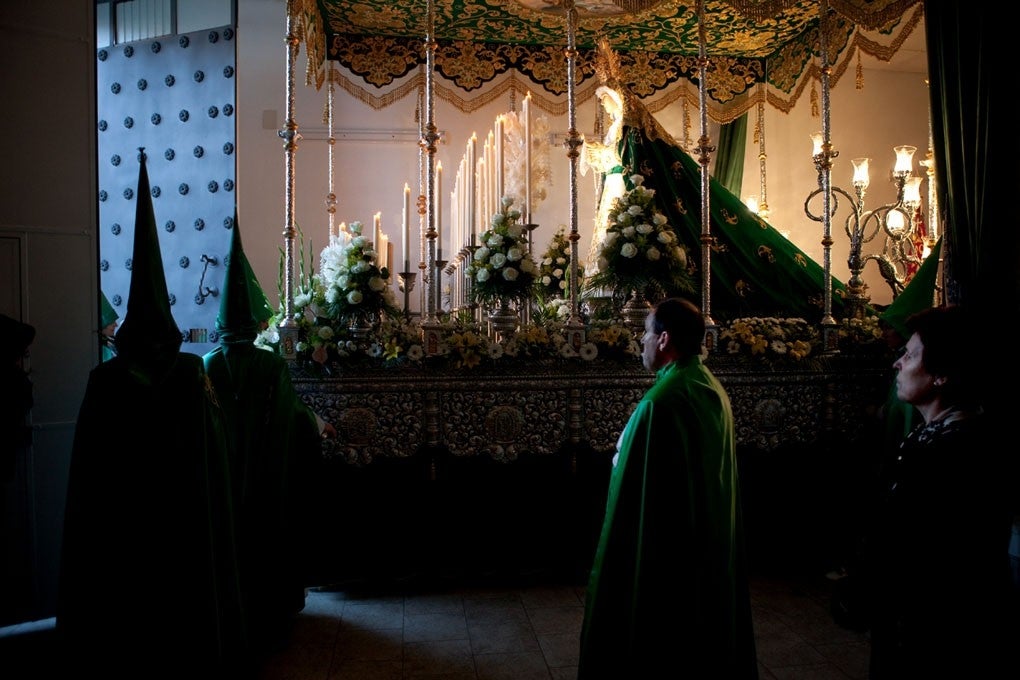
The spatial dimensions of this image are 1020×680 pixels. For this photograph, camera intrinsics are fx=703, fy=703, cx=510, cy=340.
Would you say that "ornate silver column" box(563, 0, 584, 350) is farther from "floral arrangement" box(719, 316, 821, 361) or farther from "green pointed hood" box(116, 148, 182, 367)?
"green pointed hood" box(116, 148, 182, 367)

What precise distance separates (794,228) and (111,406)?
7.70m

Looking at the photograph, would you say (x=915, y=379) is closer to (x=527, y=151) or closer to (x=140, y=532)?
(x=140, y=532)

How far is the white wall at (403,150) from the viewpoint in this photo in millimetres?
7402

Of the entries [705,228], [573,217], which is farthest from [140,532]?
[705,228]

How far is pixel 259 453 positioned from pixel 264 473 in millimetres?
101

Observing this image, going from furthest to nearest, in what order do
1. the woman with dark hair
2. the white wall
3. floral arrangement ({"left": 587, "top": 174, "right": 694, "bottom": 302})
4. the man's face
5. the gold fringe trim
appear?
the white wall < the gold fringe trim < floral arrangement ({"left": 587, "top": 174, "right": 694, "bottom": 302}) < the man's face < the woman with dark hair

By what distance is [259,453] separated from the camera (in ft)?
11.3

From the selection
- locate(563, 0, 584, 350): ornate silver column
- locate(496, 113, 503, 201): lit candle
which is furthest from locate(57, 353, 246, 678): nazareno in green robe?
locate(496, 113, 503, 201): lit candle

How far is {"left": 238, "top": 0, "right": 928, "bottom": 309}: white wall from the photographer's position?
740 cm

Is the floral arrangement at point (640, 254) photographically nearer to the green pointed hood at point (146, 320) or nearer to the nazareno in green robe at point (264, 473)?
the nazareno in green robe at point (264, 473)

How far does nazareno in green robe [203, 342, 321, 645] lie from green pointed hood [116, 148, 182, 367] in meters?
0.65

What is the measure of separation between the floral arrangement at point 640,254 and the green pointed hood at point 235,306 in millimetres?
2140

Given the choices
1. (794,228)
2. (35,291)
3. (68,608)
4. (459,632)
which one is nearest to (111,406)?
(68,608)

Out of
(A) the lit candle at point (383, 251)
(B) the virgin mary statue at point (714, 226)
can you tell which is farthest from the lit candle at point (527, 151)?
(A) the lit candle at point (383, 251)
